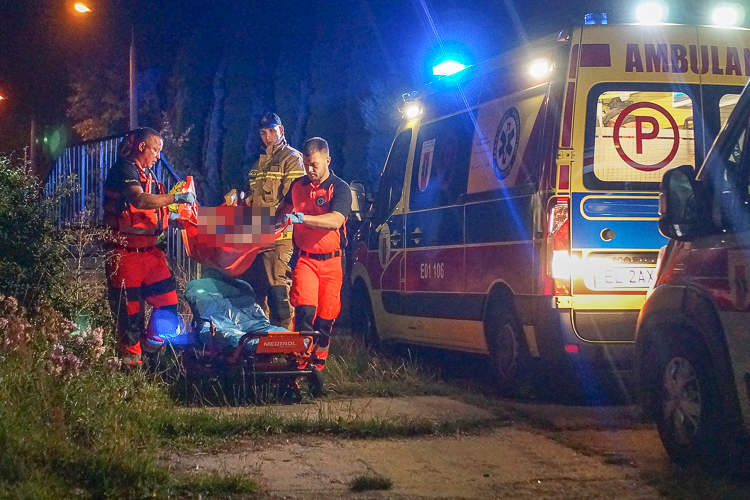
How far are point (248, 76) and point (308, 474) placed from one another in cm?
1202

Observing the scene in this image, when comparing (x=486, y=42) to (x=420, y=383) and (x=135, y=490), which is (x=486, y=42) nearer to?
(x=420, y=383)

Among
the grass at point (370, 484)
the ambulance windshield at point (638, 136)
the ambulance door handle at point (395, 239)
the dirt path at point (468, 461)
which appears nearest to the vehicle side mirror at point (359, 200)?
the ambulance door handle at point (395, 239)

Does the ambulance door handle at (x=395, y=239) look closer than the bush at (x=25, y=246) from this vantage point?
No

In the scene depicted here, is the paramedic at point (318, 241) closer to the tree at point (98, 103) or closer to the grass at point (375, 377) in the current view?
the grass at point (375, 377)

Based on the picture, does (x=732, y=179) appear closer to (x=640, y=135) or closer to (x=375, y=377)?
(x=640, y=135)

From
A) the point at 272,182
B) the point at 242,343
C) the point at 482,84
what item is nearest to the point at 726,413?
the point at 242,343

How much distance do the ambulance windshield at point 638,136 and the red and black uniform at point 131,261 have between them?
121 inches

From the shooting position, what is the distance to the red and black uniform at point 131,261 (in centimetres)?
718

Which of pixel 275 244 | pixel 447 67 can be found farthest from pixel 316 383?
pixel 447 67

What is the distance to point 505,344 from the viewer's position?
23.7 ft

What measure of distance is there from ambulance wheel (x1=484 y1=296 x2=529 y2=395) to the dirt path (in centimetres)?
70

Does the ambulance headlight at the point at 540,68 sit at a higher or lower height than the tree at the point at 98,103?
lower

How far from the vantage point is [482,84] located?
7645mm

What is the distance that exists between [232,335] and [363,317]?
325cm
